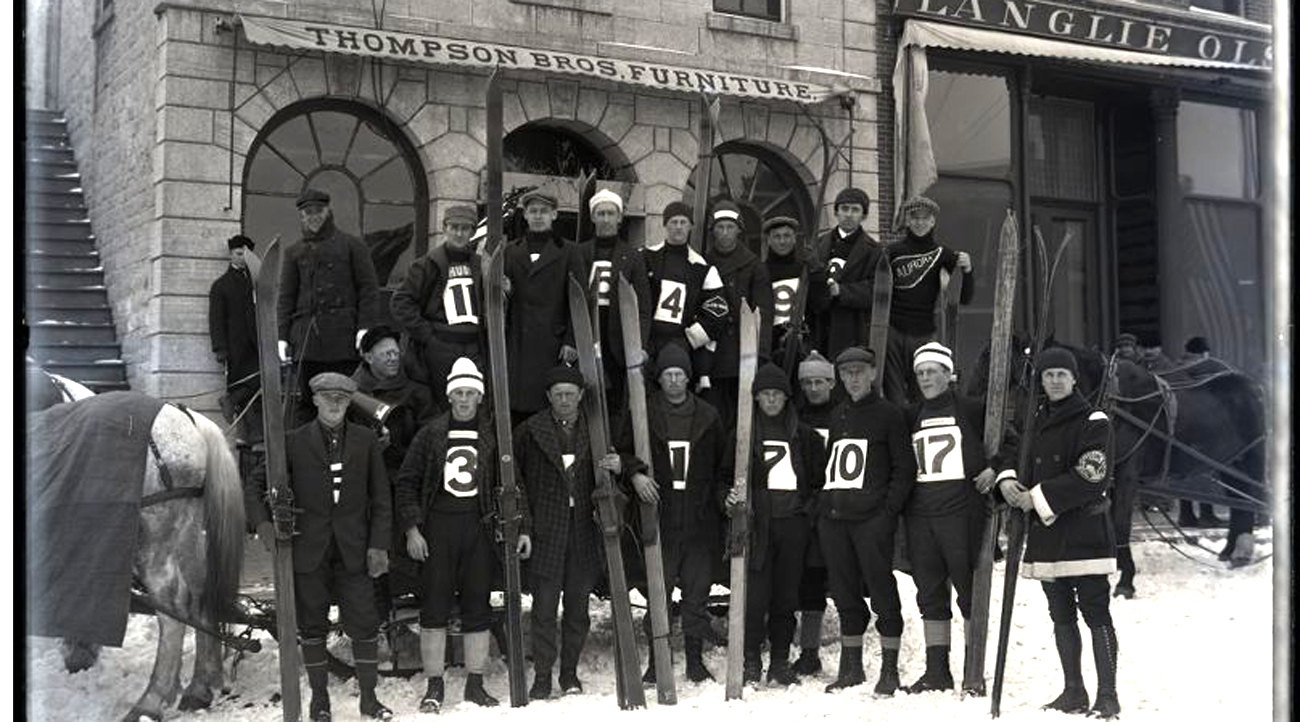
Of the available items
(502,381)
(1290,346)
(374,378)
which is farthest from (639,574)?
(1290,346)

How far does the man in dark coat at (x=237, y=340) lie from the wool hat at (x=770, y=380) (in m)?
2.28

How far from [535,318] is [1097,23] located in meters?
6.08

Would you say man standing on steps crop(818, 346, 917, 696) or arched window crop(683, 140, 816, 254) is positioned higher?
arched window crop(683, 140, 816, 254)

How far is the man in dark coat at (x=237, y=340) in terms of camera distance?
5.63m

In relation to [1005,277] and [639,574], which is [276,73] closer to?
[639,574]

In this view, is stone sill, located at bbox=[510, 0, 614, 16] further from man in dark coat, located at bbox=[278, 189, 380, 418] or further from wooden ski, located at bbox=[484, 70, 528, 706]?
wooden ski, located at bbox=[484, 70, 528, 706]

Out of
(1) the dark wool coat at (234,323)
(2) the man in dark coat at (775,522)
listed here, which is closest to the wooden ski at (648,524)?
(2) the man in dark coat at (775,522)

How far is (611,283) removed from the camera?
557 cm

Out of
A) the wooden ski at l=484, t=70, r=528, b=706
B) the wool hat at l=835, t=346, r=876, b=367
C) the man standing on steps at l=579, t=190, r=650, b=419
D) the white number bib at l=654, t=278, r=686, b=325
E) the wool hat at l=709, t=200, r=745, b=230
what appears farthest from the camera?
the wool hat at l=709, t=200, r=745, b=230

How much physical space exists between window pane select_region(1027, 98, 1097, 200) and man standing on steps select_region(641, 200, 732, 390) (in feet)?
15.5

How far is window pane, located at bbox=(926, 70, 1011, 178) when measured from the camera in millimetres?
10039

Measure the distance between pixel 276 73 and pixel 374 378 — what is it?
10.0 feet

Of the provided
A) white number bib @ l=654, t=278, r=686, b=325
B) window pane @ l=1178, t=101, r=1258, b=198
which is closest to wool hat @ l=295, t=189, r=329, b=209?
white number bib @ l=654, t=278, r=686, b=325

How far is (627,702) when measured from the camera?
483 centimetres
